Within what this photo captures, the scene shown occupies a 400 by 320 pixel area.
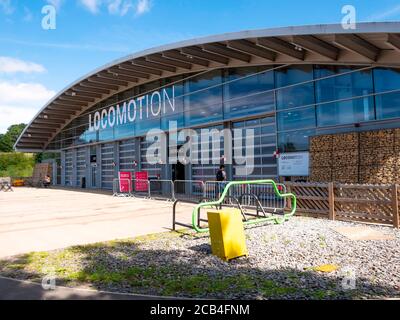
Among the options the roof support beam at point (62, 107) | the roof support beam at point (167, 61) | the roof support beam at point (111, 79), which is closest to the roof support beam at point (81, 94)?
A: the roof support beam at point (62, 107)

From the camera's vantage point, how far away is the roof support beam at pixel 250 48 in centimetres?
1450

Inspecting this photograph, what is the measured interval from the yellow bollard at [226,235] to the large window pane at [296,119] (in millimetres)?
8662

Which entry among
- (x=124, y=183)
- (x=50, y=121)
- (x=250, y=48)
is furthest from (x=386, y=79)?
(x=50, y=121)

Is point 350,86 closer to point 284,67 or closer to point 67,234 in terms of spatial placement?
point 284,67

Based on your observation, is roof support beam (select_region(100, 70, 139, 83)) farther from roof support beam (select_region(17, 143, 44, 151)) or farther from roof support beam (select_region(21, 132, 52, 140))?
roof support beam (select_region(17, 143, 44, 151))

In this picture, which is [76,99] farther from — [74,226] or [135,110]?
[74,226]


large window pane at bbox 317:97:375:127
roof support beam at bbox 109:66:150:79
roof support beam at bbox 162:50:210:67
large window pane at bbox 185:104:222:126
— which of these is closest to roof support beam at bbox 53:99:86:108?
roof support beam at bbox 109:66:150:79

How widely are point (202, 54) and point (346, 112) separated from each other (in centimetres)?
732

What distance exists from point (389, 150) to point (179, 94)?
12042mm

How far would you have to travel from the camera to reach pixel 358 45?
1161 cm

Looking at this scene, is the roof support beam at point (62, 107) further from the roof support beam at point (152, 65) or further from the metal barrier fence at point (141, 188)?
the metal barrier fence at point (141, 188)

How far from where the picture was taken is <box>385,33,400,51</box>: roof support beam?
10.5 m
